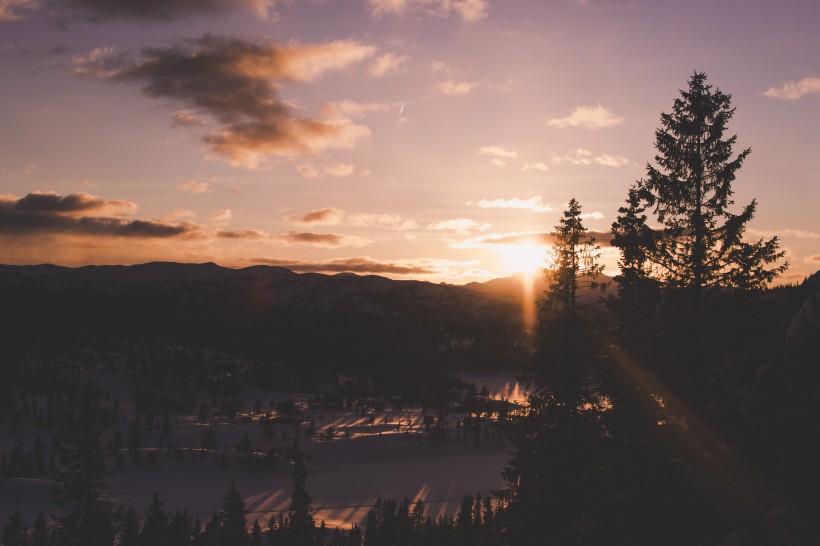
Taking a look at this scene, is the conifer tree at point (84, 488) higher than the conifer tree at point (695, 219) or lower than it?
lower

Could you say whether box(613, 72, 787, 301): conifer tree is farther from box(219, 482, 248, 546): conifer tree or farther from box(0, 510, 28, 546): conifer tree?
box(0, 510, 28, 546): conifer tree

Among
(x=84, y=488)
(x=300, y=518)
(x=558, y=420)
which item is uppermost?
(x=558, y=420)

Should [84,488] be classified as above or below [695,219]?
below

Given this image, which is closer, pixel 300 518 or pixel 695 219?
pixel 695 219

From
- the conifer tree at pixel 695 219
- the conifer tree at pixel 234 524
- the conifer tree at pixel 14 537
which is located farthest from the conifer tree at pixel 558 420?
the conifer tree at pixel 14 537

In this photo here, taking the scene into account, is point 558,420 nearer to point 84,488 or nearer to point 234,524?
point 84,488

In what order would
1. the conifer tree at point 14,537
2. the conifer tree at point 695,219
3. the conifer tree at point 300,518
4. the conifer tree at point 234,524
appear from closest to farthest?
the conifer tree at point 695,219 < the conifer tree at point 300,518 < the conifer tree at point 234,524 < the conifer tree at point 14,537

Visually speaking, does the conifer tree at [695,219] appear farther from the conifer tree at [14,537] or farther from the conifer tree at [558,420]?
the conifer tree at [14,537]

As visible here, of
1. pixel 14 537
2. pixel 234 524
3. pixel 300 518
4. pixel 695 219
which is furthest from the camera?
pixel 14 537

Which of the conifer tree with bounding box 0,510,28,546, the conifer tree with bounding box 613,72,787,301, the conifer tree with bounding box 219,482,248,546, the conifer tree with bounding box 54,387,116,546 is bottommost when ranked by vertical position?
the conifer tree with bounding box 0,510,28,546

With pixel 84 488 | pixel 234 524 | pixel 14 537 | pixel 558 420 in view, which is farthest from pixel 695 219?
pixel 14 537

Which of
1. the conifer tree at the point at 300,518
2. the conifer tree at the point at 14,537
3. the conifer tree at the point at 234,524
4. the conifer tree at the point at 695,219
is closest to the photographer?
the conifer tree at the point at 695,219

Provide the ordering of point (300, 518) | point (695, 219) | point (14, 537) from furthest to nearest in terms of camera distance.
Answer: point (14, 537) → point (300, 518) → point (695, 219)

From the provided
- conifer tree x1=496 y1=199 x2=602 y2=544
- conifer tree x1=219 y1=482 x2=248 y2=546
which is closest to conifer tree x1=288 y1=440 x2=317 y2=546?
conifer tree x1=219 y1=482 x2=248 y2=546
